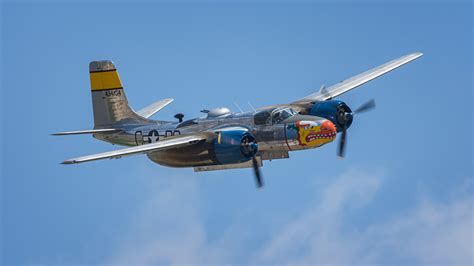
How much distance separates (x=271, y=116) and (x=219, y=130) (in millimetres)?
2719

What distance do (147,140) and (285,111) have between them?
24.9 ft

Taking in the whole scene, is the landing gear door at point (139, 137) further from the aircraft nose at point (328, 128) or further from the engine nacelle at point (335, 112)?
the aircraft nose at point (328, 128)

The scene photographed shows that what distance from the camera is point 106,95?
54.9 meters

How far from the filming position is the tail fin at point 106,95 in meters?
54.6

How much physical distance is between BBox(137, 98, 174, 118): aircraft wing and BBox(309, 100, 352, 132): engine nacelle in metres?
9.53

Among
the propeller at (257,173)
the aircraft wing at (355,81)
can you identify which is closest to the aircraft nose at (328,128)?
the propeller at (257,173)

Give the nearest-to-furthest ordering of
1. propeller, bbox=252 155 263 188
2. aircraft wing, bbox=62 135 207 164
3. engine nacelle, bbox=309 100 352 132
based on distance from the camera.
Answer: aircraft wing, bbox=62 135 207 164
propeller, bbox=252 155 263 188
engine nacelle, bbox=309 100 352 132

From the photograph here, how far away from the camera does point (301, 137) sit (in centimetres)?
4797

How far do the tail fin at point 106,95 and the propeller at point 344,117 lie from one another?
1090 centimetres

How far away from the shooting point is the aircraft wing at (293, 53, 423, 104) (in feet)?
180

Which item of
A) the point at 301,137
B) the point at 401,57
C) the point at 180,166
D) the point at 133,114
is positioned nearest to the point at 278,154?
Result: the point at 301,137

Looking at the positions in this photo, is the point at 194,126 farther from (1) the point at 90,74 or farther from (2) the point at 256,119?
(1) the point at 90,74

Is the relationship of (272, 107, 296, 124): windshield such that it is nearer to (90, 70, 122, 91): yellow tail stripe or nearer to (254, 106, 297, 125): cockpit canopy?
(254, 106, 297, 125): cockpit canopy

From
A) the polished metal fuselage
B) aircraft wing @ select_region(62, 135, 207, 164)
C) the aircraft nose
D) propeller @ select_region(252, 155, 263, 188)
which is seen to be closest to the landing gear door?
the polished metal fuselage
